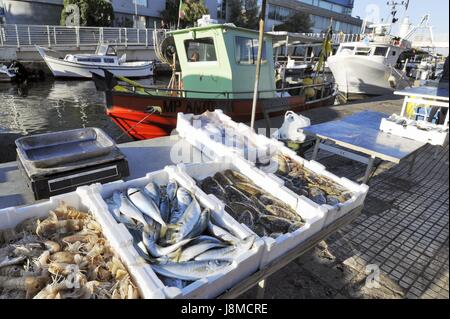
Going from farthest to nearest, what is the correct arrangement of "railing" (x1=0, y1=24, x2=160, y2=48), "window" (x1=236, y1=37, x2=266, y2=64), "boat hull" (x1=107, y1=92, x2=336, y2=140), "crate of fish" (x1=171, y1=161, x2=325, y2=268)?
1. "railing" (x1=0, y1=24, x2=160, y2=48)
2. "window" (x1=236, y1=37, x2=266, y2=64)
3. "boat hull" (x1=107, y1=92, x2=336, y2=140)
4. "crate of fish" (x1=171, y1=161, x2=325, y2=268)

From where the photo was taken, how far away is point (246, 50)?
8891mm

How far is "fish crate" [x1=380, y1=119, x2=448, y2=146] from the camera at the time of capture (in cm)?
500

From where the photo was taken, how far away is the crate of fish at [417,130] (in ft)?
16.5

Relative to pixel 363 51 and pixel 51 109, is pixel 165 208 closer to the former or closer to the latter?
pixel 51 109

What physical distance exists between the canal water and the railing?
5.55 meters

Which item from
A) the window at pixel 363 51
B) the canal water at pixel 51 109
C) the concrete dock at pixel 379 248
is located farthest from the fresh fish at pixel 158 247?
the window at pixel 363 51

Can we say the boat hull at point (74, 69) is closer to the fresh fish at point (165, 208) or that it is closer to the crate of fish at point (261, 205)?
the crate of fish at point (261, 205)

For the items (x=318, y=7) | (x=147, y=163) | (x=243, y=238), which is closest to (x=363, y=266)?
(x=243, y=238)

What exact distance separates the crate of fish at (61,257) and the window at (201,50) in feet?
22.5

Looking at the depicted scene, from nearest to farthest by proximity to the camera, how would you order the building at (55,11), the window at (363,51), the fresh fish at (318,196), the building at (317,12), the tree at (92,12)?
the fresh fish at (318,196) → the window at (363,51) → the tree at (92,12) → the building at (55,11) → the building at (317,12)

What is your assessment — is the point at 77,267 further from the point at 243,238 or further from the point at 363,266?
the point at 363,266

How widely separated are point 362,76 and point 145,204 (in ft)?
67.5

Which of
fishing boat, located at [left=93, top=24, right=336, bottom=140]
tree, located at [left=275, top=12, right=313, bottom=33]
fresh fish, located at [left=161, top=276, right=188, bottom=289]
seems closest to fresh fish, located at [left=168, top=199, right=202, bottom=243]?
fresh fish, located at [left=161, top=276, right=188, bottom=289]

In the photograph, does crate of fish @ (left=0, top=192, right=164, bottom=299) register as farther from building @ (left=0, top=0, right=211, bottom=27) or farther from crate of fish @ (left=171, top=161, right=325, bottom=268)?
building @ (left=0, top=0, right=211, bottom=27)
